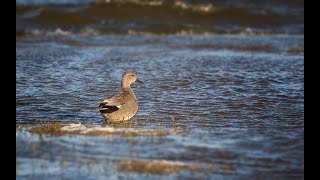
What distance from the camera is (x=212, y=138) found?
8.01m

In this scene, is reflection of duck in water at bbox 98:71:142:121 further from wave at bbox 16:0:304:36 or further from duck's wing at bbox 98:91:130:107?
wave at bbox 16:0:304:36

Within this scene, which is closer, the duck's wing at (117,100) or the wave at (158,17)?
the duck's wing at (117,100)

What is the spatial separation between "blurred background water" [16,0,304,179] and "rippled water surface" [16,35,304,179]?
0.02m

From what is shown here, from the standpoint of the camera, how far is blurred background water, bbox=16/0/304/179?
7113 millimetres

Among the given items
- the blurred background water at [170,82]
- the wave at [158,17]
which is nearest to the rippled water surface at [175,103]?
the blurred background water at [170,82]

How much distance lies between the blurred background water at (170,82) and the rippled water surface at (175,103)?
20 mm

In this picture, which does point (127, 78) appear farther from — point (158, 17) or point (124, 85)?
point (158, 17)

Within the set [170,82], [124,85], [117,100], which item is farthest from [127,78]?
[170,82]

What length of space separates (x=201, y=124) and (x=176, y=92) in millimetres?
2946

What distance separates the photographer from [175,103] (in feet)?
35.6

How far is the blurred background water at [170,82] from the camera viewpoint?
7.11 meters

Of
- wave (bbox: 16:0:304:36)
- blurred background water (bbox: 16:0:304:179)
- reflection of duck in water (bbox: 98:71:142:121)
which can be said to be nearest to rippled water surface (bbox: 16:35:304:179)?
blurred background water (bbox: 16:0:304:179)

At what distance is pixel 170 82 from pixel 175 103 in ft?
7.25

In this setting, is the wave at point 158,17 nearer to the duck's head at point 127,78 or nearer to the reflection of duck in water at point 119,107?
the duck's head at point 127,78
